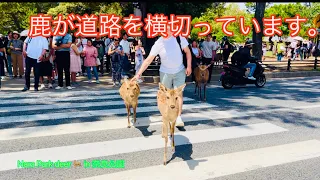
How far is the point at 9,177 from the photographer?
4.21 m

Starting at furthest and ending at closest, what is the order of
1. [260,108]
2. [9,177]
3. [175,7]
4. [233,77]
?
[175,7] → [233,77] → [260,108] → [9,177]

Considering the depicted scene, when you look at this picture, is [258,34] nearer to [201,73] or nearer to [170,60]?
[201,73]

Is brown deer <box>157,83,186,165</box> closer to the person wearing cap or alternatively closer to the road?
the road

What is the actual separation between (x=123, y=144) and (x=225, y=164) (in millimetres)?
1811

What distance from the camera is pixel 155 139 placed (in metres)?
5.82

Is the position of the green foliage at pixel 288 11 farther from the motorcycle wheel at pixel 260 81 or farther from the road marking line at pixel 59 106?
the road marking line at pixel 59 106

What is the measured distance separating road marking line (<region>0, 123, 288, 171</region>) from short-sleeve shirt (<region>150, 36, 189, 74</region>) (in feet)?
4.33

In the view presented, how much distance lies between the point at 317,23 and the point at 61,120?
52.6 ft

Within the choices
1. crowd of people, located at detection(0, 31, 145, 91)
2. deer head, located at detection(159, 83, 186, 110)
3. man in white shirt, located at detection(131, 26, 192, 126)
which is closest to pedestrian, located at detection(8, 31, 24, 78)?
crowd of people, located at detection(0, 31, 145, 91)

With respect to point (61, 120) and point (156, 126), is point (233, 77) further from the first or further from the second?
point (61, 120)

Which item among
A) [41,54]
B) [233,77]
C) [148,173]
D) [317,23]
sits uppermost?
[317,23]

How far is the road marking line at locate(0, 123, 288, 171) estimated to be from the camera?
16.0 feet

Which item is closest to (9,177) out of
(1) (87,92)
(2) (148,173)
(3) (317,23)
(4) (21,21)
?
(2) (148,173)

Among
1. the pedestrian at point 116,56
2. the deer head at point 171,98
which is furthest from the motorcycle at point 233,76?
the deer head at point 171,98
